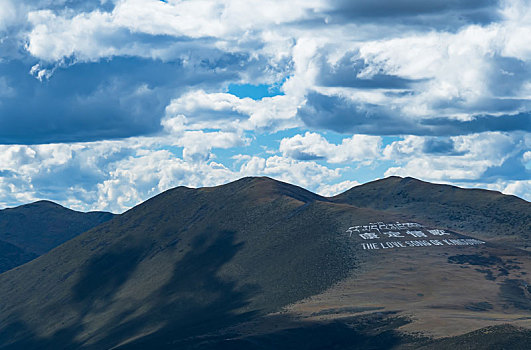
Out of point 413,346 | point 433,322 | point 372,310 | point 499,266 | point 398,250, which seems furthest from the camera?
point 398,250

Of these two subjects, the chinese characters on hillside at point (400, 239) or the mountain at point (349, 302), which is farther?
the chinese characters on hillside at point (400, 239)

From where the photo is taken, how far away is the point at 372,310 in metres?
131

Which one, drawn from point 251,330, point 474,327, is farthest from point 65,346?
point 474,327

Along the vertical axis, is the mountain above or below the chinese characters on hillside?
below

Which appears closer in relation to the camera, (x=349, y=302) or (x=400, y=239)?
(x=349, y=302)

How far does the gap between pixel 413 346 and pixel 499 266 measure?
7082 cm

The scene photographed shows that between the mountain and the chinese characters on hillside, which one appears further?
the chinese characters on hillside

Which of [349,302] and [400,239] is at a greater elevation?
[400,239]

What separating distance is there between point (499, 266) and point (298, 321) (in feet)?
204

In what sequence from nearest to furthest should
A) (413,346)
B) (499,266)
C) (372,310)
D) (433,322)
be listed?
(413,346) < (433,322) < (372,310) < (499,266)

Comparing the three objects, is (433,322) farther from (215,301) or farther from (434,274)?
(215,301)

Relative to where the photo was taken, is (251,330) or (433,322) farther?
(251,330)

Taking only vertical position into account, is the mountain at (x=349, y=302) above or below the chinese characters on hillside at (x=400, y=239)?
below

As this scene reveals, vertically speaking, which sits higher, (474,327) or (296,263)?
(296,263)
